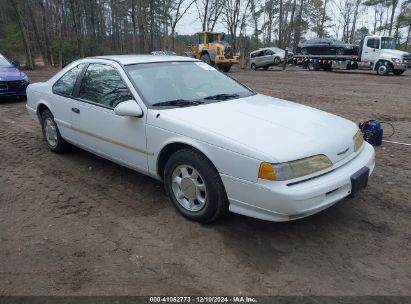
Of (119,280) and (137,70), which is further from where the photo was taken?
(137,70)

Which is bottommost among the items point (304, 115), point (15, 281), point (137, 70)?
point (15, 281)

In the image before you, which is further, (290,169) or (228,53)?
(228,53)

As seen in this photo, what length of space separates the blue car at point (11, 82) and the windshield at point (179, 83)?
726 cm

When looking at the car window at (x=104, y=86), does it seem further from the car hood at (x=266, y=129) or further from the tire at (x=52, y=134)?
the tire at (x=52, y=134)

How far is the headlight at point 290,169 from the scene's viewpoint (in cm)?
294

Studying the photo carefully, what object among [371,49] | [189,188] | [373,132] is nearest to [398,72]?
[371,49]

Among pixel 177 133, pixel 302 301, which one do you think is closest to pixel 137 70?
pixel 177 133

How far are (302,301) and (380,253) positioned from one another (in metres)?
0.97

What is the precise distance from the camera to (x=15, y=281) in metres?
2.80

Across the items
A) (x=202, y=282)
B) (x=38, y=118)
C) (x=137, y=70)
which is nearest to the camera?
(x=202, y=282)

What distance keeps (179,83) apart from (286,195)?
6.42ft

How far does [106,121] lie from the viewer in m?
4.25

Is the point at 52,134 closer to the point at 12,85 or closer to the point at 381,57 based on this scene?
the point at 12,85

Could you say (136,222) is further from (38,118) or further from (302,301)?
(38,118)
